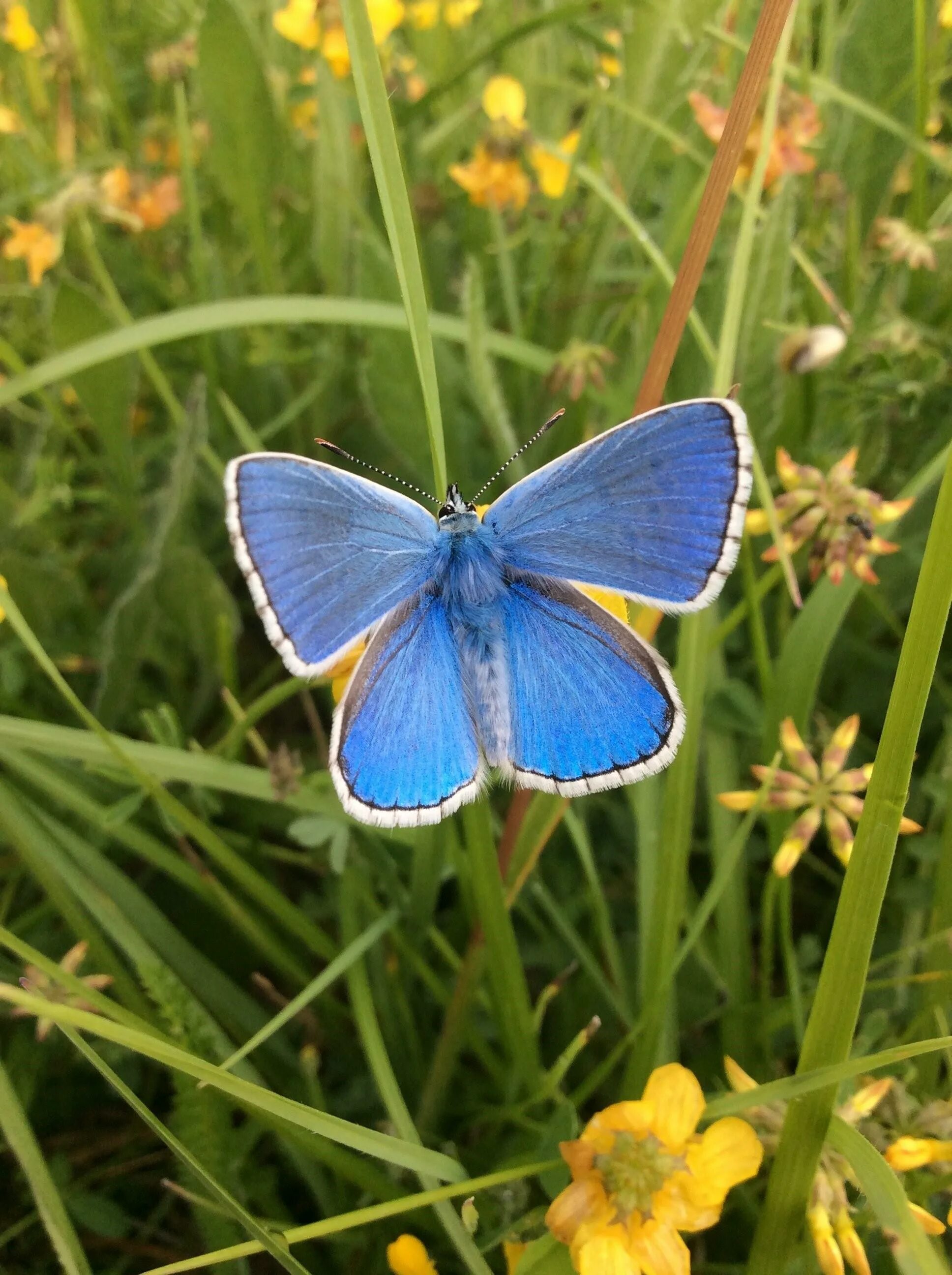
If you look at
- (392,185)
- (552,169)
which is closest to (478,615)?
(392,185)

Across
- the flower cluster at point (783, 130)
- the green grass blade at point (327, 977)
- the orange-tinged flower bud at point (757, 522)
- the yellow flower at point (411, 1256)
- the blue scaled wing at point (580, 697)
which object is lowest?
the yellow flower at point (411, 1256)

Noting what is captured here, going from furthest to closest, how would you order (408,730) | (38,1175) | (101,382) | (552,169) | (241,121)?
1. (552,169)
2. (241,121)
3. (101,382)
4. (408,730)
5. (38,1175)

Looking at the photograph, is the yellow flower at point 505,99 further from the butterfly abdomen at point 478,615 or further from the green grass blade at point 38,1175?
the green grass blade at point 38,1175

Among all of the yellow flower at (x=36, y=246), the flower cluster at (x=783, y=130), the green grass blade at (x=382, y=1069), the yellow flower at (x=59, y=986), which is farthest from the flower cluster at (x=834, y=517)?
the yellow flower at (x=36, y=246)

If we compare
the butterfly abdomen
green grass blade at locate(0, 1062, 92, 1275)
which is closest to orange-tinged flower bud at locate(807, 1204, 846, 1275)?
the butterfly abdomen

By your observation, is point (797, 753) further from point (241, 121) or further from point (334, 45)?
point (334, 45)

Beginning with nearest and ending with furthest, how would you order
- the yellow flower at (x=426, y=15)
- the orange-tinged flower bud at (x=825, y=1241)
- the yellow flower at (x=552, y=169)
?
the orange-tinged flower bud at (x=825, y=1241), the yellow flower at (x=552, y=169), the yellow flower at (x=426, y=15)
